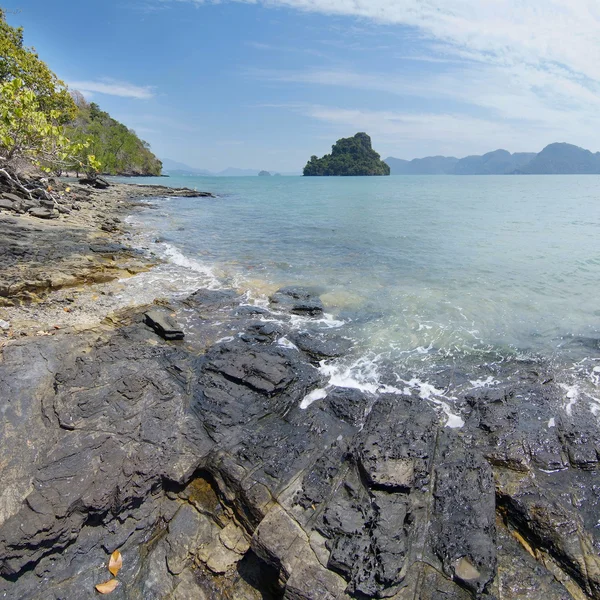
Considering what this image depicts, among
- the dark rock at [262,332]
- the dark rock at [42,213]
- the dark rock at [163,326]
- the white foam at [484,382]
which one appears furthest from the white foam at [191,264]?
the white foam at [484,382]

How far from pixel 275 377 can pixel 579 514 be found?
6010 mm

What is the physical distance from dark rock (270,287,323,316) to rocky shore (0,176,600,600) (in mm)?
4269

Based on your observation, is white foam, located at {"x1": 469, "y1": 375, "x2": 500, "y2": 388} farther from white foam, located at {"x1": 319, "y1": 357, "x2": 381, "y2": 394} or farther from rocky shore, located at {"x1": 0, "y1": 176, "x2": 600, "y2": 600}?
white foam, located at {"x1": 319, "y1": 357, "x2": 381, "y2": 394}

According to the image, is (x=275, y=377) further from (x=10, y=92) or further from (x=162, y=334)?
(x=10, y=92)

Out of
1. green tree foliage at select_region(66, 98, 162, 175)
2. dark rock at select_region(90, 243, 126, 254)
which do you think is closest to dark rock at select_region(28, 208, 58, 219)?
dark rock at select_region(90, 243, 126, 254)

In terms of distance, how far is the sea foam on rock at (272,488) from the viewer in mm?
A: 4934

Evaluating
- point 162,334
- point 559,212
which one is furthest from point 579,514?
point 559,212

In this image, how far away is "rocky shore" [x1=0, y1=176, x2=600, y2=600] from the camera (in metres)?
4.94

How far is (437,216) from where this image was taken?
40750mm

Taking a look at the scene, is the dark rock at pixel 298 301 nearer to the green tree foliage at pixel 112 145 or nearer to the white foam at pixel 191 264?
the white foam at pixel 191 264

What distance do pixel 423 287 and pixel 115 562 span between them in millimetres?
14410

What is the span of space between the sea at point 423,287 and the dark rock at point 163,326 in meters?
3.49

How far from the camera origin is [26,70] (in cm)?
3131

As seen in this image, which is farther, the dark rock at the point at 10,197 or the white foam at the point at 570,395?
the dark rock at the point at 10,197
